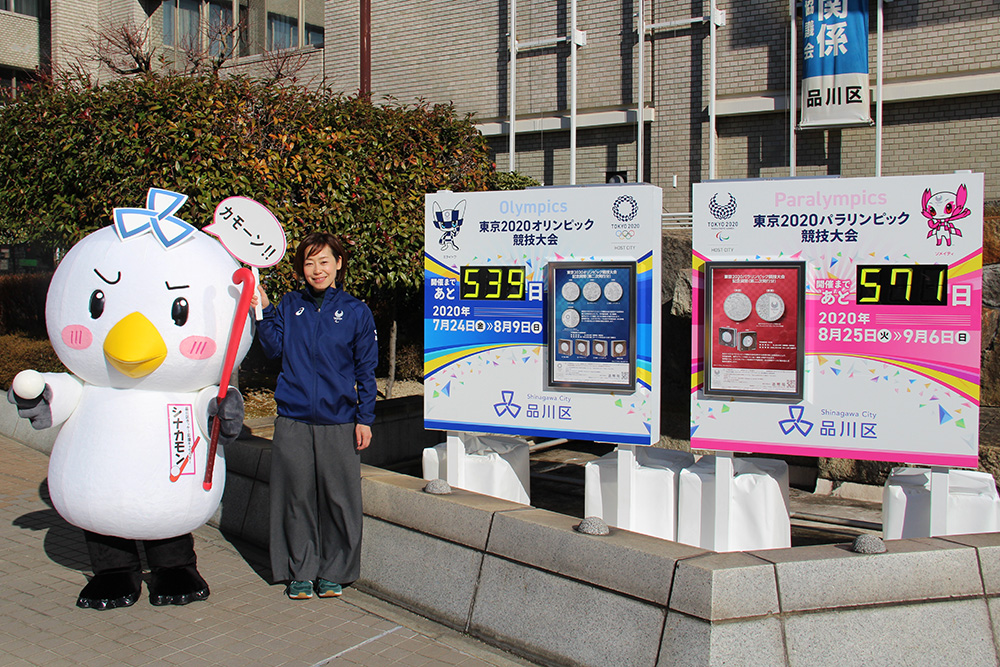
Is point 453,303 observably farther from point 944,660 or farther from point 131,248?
point 944,660

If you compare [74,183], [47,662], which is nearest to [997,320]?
[47,662]

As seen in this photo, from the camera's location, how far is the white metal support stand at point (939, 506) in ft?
15.3

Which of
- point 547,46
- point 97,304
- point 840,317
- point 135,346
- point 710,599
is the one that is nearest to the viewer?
point 710,599

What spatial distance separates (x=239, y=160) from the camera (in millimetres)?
8398

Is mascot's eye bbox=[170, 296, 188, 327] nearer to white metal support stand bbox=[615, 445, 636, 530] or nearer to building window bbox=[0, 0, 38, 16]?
white metal support stand bbox=[615, 445, 636, 530]

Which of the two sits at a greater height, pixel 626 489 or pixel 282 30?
pixel 282 30

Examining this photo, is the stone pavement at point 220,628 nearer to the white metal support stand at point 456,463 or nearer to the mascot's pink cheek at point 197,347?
the white metal support stand at point 456,463


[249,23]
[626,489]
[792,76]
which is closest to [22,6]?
[249,23]

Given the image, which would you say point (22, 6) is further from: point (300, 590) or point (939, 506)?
point (939, 506)

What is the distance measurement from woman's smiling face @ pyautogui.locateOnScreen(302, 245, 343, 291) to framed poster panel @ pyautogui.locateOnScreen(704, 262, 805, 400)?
2.08 m

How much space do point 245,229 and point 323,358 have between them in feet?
2.83

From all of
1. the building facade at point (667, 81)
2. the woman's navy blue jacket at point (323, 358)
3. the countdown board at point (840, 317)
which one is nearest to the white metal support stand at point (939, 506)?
the countdown board at point (840, 317)

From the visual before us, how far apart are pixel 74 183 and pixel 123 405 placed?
16.6ft

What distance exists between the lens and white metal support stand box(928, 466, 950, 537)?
4664 mm
